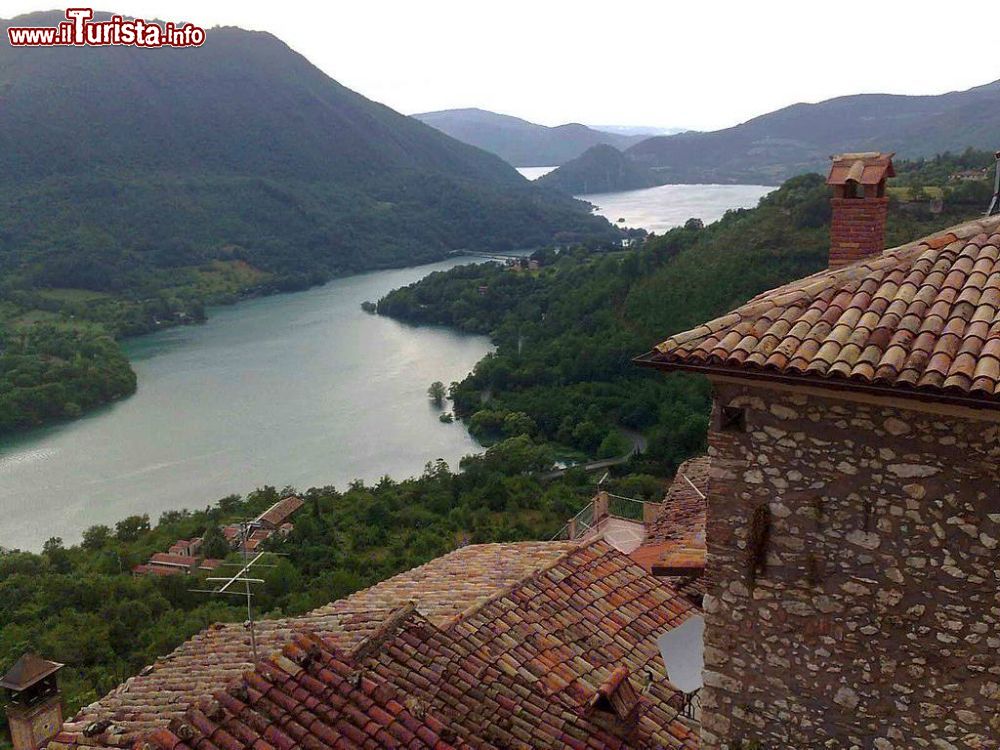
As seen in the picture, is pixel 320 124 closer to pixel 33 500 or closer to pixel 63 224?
pixel 63 224

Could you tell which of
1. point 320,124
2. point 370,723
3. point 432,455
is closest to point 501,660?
point 370,723

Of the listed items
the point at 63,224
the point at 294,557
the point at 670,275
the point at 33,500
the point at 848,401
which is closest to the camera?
the point at 848,401

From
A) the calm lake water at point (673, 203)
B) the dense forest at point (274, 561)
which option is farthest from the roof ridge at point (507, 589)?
the calm lake water at point (673, 203)

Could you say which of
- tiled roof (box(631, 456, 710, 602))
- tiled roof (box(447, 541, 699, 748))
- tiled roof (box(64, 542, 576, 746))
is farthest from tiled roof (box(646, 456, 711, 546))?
tiled roof (box(64, 542, 576, 746))

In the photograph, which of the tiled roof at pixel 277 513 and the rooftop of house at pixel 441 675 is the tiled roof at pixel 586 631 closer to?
the rooftop of house at pixel 441 675

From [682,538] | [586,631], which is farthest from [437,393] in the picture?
[586,631]
